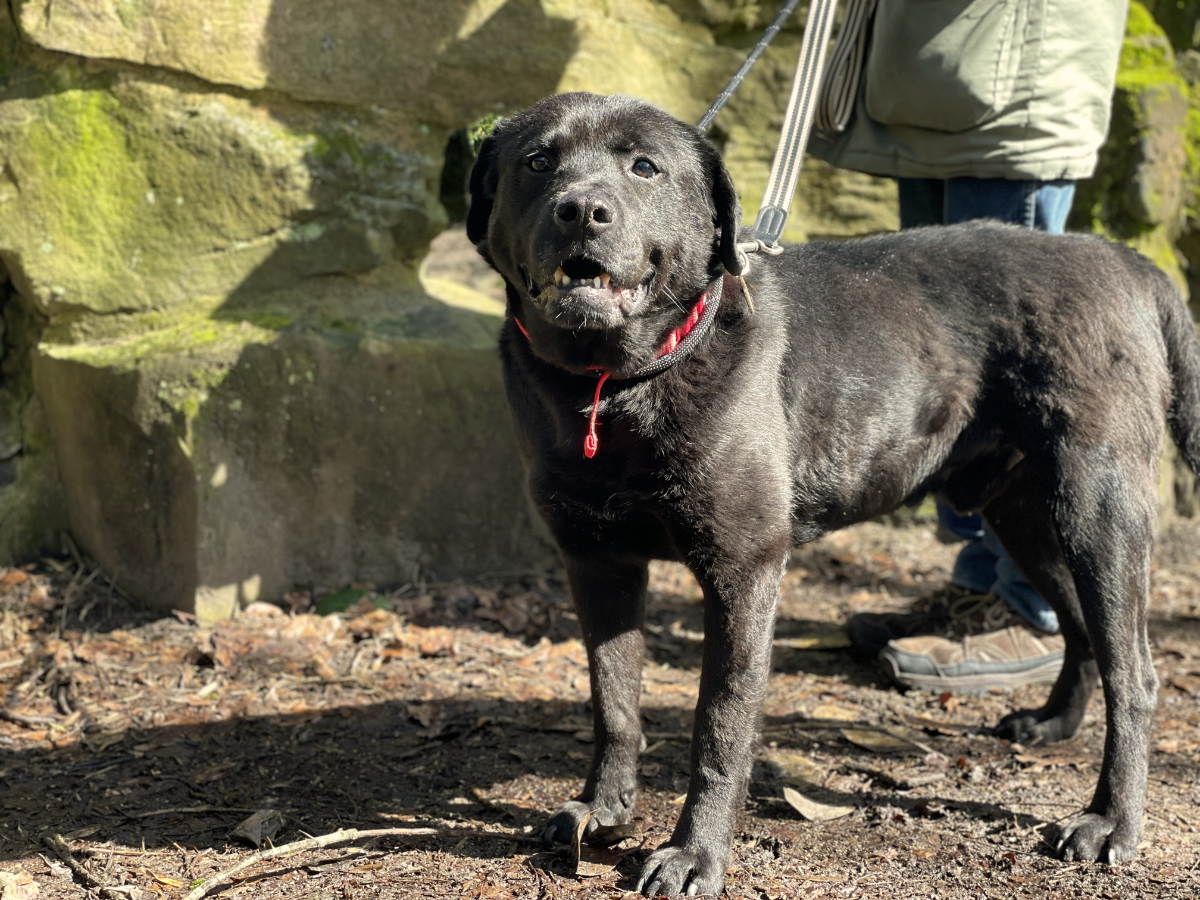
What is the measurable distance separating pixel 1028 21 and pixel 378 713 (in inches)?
119

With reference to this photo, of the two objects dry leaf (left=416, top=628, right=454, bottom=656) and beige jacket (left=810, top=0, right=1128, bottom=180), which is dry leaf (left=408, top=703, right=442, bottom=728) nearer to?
dry leaf (left=416, top=628, right=454, bottom=656)

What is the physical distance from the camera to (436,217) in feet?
15.6

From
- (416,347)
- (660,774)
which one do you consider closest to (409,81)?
(416,347)

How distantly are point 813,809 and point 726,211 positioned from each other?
164cm

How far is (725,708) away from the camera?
8.95ft

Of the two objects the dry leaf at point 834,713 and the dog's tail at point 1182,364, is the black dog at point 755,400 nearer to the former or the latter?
the dog's tail at point 1182,364

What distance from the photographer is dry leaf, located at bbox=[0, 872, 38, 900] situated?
2555 mm

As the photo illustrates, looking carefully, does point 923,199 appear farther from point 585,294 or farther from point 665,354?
point 585,294

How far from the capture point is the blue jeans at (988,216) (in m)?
3.70

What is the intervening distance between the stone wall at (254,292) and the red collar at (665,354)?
1.93 m

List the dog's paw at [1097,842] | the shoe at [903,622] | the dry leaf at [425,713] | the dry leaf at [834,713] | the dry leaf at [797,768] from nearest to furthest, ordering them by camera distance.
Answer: the dog's paw at [1097,842]
the dry leaf at [797,768]
the dry leaf at [425,713]
the dry leaf at [834,713]
the shoe at [903,622]

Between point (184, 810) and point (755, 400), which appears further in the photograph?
point (184, 810)

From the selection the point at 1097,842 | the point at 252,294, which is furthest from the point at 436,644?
the point at 1097,842

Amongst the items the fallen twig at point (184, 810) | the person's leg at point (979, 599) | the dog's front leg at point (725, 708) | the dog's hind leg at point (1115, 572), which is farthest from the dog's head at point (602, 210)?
the fallen twig at point (184, 810)
